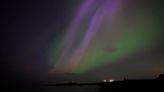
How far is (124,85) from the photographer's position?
201 ft

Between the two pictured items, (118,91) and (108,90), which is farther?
(108,90)

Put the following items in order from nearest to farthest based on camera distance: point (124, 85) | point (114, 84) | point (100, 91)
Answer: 1. point (124, 85)
2. point (114, 84)
3. point (100, 91)

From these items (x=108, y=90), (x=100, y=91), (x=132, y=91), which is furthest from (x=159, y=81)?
(x=100, y=91)

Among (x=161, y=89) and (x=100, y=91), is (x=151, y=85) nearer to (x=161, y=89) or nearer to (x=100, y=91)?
(x=161, y=89)

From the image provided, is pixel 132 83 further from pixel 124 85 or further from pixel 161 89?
pixel 161 89

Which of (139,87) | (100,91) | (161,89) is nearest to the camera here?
(161,89)

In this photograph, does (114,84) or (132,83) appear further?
(114,84)

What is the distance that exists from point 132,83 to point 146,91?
14.9 feet

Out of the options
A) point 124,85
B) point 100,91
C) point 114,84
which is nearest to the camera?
point 124,85

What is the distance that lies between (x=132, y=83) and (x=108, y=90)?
38.1 feet

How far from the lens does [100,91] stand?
74125 mm

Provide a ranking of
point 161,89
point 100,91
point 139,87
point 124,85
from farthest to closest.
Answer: point 100,91 → point 124,85 → point 139,87 → point 161,89

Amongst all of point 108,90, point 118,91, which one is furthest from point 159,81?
point 108,90

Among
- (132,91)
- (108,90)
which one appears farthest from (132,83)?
(108,90)
